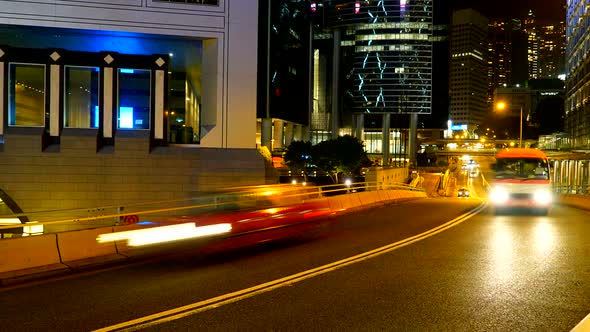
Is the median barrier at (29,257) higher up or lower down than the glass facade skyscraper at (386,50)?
lower down

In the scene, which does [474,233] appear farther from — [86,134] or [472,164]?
[472,164]

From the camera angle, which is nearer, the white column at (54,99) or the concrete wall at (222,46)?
the white column at (54,99)

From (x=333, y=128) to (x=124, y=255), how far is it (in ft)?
338

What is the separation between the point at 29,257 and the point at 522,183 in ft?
55.8

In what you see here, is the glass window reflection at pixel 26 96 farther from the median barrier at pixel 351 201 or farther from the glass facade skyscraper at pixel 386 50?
the glass facade skyscraper at pixel 386 50

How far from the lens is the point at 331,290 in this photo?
8.95m

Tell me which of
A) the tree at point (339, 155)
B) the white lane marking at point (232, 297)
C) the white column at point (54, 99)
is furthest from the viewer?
the tree at point (339, 155)

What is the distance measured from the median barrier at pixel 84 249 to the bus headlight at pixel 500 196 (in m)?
14.8

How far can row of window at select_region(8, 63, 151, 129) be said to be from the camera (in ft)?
112

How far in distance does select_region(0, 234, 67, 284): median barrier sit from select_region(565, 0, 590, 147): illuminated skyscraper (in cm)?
6714

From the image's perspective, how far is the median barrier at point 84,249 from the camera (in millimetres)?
→ 11602

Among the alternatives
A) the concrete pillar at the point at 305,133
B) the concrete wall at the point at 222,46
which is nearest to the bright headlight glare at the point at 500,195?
the concrete wall at the point at 222,46

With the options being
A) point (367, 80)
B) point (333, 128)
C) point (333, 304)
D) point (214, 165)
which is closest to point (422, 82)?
point (367, 80)

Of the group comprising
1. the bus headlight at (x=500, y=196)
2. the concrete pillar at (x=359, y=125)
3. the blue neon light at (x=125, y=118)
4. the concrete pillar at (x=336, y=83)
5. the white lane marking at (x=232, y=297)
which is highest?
the concrete pillar at (x=336, y=83)
